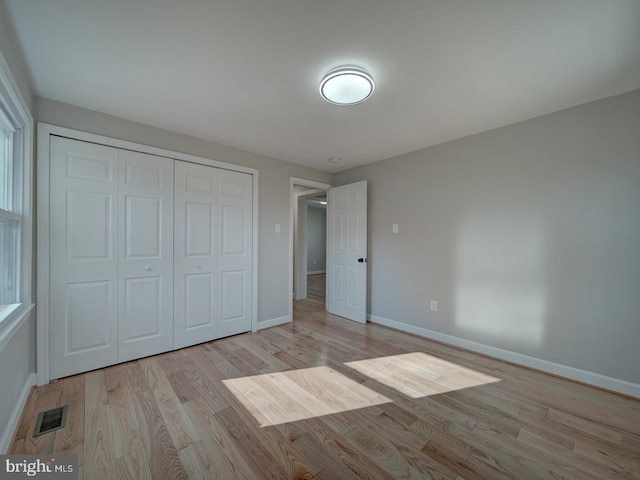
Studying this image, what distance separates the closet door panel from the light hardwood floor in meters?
0.63

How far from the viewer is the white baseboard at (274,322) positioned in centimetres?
346

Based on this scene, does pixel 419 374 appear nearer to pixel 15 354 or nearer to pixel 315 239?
pixel 15 354

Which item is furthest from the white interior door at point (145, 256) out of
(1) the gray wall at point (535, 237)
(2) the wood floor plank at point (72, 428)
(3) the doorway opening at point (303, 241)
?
(1) the gray wall at point (535, 237)

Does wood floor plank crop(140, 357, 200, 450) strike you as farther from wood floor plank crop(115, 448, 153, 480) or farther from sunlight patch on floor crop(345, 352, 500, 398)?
sunlight patch on floor crop(345, 352, 500, 398)

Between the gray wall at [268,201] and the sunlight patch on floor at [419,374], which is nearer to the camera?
the sunlight patch on floor at [419,374]

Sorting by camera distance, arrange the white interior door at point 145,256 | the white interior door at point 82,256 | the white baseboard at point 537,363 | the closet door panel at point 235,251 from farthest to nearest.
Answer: the closet door panel at point 235,251
the white interior door at point 145,256
the white interior door at point 82,256
the white baseboard at point 537,363

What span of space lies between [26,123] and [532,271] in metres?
4.33

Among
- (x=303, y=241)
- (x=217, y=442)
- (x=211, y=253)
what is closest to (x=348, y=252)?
(x=303, y=241)

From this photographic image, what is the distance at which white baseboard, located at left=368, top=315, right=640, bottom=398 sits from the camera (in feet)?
6.71

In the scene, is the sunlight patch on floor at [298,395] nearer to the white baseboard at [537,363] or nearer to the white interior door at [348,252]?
the white baseboard at [537,363]

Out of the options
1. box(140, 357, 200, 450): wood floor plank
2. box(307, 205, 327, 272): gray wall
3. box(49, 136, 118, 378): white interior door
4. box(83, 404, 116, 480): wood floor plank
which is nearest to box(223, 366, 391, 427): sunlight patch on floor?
box(140, 357, 200, 450): wood floor plank

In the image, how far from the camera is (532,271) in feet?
8.07

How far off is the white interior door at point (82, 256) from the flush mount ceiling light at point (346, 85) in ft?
6.76

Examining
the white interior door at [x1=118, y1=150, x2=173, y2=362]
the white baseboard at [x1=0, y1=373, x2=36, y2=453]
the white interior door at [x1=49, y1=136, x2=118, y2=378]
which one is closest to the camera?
the white baseboard at [x1=0, y1=373, x2=36, y2=453]
